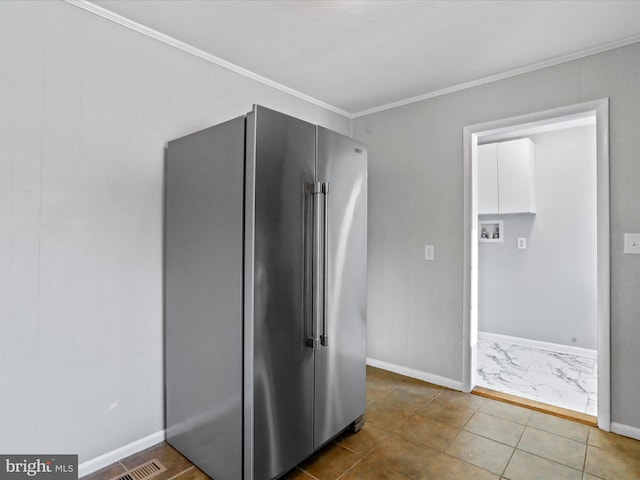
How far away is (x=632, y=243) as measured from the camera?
87.0 inches

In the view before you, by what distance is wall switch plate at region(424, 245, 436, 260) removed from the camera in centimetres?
309

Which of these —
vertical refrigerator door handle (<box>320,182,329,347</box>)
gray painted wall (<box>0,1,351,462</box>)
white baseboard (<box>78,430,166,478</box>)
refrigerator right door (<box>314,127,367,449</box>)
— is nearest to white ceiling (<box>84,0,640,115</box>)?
gray painted wall (<box>0,1,351,462</box>)

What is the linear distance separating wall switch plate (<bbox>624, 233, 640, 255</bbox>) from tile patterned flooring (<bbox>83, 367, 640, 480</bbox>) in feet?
3.78

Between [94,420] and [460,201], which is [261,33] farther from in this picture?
[94,420]

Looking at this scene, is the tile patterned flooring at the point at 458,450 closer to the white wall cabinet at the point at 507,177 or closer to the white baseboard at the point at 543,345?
the white baseboard at the point at 543,345

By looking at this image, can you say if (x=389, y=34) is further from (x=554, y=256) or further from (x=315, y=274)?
(x=554, y=256)

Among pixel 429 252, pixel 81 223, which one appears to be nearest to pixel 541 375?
pixel 429 252

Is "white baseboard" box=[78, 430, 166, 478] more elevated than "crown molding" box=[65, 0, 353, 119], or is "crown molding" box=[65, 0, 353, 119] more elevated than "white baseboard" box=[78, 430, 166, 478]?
"crown molding" box=[65, 0, 353, 119]

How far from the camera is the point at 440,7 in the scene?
189 cm

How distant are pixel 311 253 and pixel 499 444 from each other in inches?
64.5

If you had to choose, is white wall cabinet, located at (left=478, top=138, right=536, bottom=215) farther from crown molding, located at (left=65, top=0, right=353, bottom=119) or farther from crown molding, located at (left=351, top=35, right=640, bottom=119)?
crown molding, located at (left=65, top=0, right=353, bottom=119)

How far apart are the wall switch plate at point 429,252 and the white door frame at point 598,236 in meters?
0.27

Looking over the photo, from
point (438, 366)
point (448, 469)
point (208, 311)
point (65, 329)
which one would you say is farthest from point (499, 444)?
point (65, 329)

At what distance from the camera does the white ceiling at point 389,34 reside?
6.21ft
